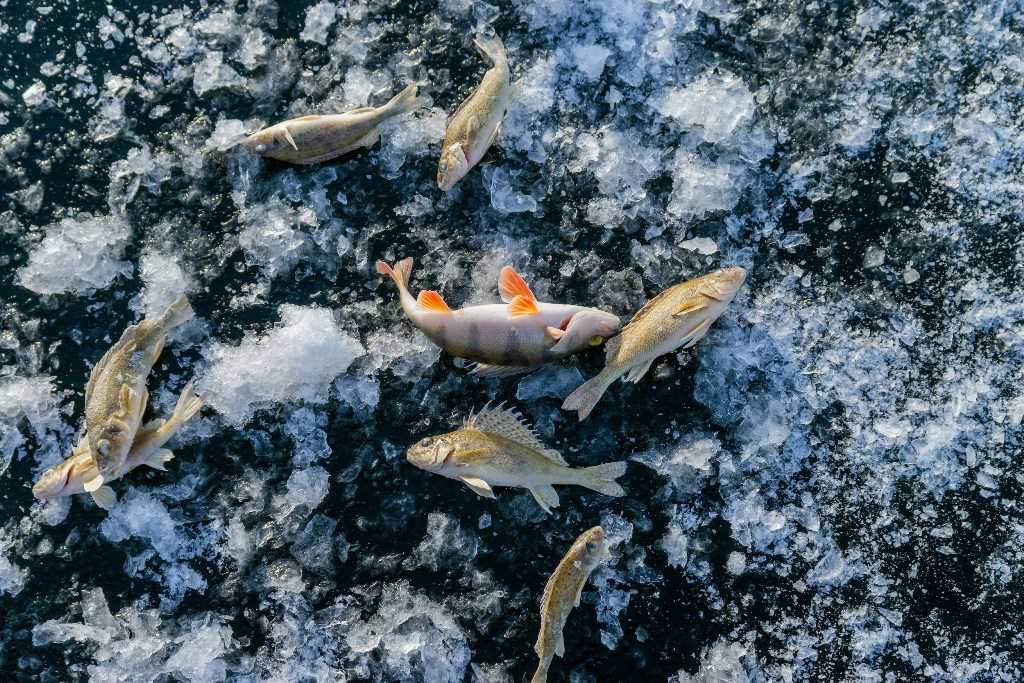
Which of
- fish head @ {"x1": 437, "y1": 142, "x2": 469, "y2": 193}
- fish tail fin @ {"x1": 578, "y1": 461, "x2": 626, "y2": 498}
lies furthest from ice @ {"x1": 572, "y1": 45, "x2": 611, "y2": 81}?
fish tail fin @ {"x1": 578, "y1": 461, "x2": 626, "y2": 498}

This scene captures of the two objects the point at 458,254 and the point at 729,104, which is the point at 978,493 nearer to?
the point at 729,104

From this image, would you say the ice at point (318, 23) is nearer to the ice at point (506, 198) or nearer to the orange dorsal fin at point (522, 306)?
the ice at point (506, 198)

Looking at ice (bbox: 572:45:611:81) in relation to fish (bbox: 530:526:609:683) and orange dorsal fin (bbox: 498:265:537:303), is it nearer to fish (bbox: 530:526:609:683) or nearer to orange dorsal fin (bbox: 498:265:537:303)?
orange dorsal fin (bbox: 498:265:537:303)

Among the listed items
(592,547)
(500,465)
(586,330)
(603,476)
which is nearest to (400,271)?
(586,330)

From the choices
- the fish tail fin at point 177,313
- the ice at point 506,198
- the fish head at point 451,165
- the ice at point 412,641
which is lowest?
the ice at point 412,641

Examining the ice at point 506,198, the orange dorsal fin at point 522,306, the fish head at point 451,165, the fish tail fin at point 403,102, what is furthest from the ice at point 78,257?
the orange dorsal fin at point 522,306
